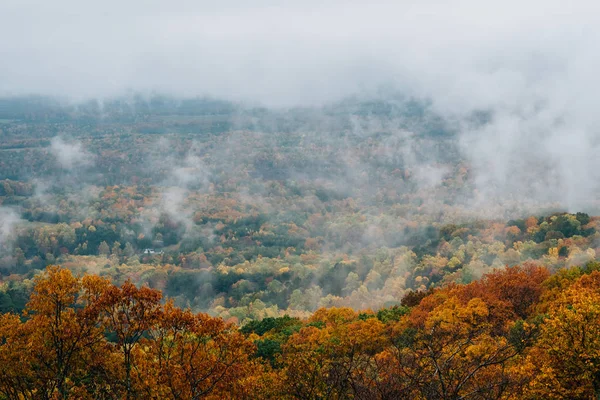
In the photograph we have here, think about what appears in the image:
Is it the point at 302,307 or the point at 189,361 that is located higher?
the point at 189,361

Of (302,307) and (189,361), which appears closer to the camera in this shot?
(189,361)

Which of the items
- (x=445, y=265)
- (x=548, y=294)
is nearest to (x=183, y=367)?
(x=548, y=294)

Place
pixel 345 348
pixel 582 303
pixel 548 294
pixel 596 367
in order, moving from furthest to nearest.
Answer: pixel 548 294 < pixel 345 348 < pixel 582 303 < pixel 596 367

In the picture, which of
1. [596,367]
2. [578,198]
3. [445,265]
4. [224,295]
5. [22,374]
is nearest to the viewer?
[22,374]

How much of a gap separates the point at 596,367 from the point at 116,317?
18136 millimetres

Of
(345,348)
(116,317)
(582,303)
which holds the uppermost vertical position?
(116,317)

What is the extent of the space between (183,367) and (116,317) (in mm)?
2865

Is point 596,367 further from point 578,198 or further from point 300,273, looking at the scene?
point 578,198

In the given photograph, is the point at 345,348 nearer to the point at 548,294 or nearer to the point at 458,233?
the point at 548,294

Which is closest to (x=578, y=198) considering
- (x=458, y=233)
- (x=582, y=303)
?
(x=458, y=233)

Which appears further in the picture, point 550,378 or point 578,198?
point 578,198

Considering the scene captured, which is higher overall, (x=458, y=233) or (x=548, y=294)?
(x=548, y=294)

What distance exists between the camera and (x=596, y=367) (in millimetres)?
19219

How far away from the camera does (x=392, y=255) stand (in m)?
125
